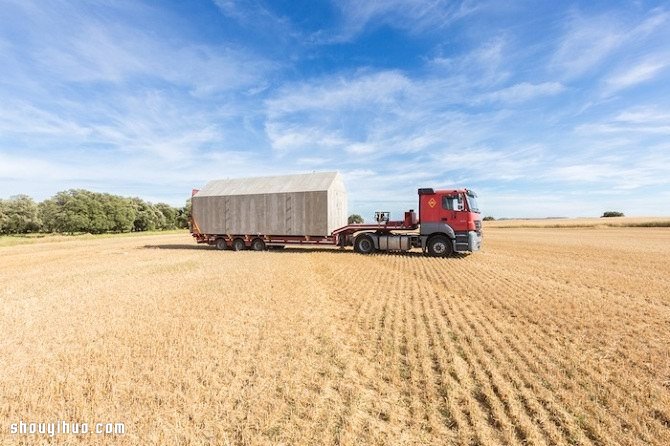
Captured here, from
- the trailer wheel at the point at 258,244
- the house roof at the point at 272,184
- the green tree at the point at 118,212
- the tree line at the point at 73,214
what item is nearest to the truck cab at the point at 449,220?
the house roof at the point at 272,184

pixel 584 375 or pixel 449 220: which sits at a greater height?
pixel 449 220

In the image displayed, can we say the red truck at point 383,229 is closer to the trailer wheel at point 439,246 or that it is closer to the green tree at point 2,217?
the trailer wheel at point 439,246

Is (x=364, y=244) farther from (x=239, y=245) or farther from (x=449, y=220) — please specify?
(x=239, y=245)

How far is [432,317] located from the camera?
812cm

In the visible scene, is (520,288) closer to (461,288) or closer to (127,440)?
(461,288)

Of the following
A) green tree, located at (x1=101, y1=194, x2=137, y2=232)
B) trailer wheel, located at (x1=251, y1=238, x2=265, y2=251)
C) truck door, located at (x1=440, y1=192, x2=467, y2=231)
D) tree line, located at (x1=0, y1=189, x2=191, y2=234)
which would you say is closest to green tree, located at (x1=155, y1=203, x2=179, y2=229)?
tree line, located at (x1=0, y1=189, x2=191, y2=234)

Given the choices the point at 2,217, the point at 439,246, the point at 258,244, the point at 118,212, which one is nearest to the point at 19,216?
the point at 2,217

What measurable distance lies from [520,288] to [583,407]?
7.36m

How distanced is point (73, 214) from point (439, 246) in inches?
2919

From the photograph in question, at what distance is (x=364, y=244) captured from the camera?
21.9m

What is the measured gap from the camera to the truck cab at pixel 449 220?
1892 cm

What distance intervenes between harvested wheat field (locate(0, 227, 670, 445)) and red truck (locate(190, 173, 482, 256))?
7.57 meters

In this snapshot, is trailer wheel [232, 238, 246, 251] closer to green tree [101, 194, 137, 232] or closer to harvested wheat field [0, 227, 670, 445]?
harvested wheat field [0, 227, 670, 445]

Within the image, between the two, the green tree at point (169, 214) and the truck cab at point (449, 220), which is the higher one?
the green tree at point (169, 214)
